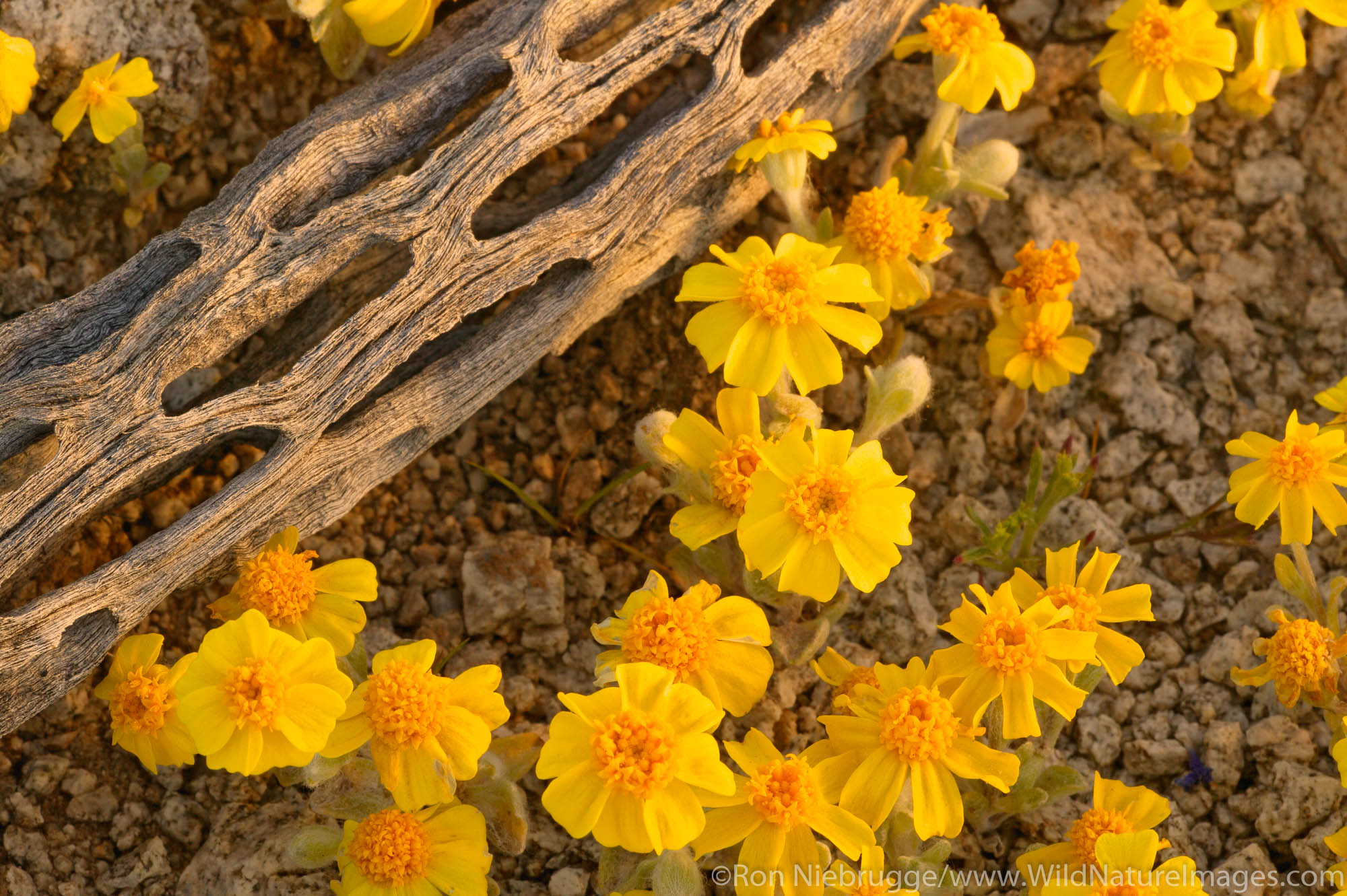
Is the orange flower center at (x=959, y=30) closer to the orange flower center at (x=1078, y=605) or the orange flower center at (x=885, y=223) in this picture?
the orange flower center at (x=885, y=223)

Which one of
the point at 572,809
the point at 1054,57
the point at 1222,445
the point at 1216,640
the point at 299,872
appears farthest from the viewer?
the point at 1054,57

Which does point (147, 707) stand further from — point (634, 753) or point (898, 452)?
point (898, 452)

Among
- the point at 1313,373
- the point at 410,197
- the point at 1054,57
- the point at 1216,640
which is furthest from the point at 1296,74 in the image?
the point at 410,197

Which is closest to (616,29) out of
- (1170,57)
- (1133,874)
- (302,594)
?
(1170,57)

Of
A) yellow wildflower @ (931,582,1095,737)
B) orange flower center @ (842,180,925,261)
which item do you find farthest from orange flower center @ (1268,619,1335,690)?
orange flower center @ (842,180,925,261)

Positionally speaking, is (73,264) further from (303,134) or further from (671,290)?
(671,290)

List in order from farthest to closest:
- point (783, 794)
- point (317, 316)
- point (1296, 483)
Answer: point (317, 316), point (1296, 483), point (783, 794)
